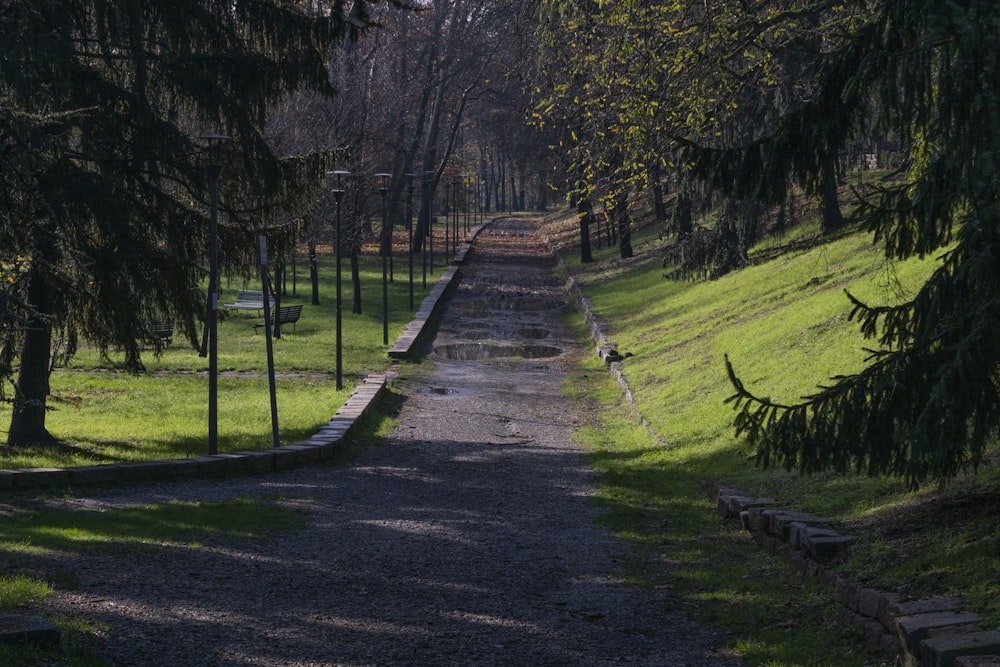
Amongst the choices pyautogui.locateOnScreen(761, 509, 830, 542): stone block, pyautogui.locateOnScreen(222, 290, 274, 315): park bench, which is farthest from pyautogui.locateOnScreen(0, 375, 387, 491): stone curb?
pyautogui.locateOnScreen(222, 290, 274, 315): park bench

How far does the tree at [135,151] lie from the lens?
12289mm

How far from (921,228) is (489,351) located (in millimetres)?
19198

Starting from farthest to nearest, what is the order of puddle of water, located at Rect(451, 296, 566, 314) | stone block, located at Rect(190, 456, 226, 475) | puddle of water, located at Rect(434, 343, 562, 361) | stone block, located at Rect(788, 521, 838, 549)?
puddle of water, located at Rect(451, 296, 566, 314)
puddle of water, located at Rect(434, 343, 562, 361)
stone block, located at Rect(190, 456, 226, 475)
stone block, located at Rect(788, 521, 838, 549)

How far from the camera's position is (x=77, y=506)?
34.7ft

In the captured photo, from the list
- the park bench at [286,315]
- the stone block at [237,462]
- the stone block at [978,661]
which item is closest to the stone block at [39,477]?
the stone block at [237,462]

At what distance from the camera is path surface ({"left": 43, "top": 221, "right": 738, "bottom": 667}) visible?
652 centimetres

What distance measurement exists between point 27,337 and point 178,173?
2.74 m

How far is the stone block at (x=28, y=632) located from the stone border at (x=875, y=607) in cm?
415

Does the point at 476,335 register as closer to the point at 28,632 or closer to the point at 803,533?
the point at 803,533

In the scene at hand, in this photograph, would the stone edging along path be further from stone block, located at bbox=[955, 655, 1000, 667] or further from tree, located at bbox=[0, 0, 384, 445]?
stone block, located at bbox=[955, 655, 1000, 667]

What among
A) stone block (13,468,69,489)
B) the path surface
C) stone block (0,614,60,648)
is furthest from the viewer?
stone block (13,468,69,489)

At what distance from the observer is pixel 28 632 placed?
5574 millimetres

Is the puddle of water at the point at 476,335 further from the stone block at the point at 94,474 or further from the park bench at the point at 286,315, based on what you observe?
the stone block at the point at 94,474

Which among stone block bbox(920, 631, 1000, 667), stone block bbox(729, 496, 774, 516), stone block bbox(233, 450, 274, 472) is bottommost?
stone block bbox(233, 450, 274, 472)
